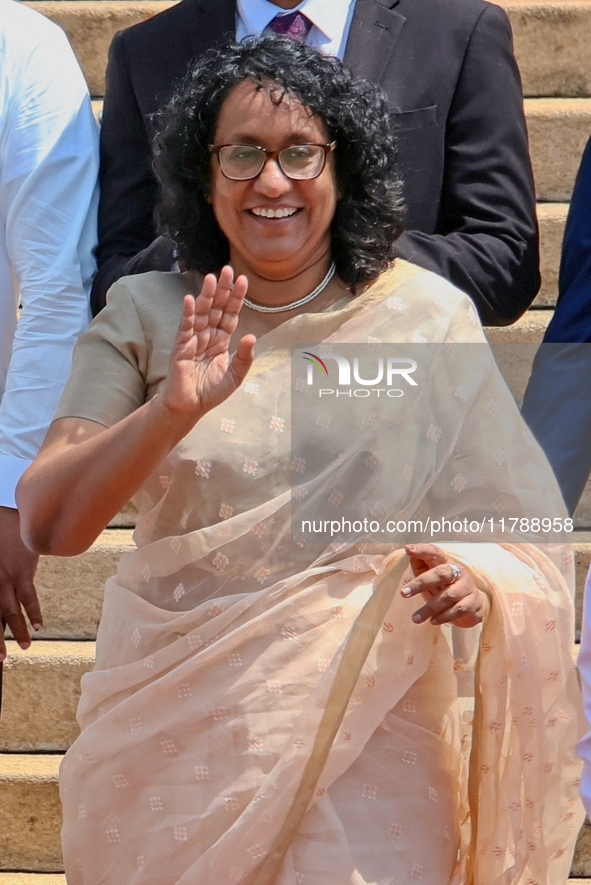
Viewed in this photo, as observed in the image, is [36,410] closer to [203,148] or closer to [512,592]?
[203,148]

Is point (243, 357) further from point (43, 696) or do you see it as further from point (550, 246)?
point (550, 246)

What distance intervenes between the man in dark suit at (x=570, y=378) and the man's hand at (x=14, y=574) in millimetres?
1020

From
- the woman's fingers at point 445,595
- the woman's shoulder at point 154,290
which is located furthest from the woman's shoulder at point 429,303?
the woman's fingers at point 445,595

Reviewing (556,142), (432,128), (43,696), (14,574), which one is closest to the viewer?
(14,574)

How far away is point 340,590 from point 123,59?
4.70 feet

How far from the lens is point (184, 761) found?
222cm

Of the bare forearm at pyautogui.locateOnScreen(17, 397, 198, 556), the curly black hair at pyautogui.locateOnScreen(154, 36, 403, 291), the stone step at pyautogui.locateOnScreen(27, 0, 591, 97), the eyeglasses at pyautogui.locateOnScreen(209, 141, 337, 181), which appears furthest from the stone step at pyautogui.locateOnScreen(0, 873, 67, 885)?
the stone step at pyautogui.locateOnScreen(27, 0, 591, 97)

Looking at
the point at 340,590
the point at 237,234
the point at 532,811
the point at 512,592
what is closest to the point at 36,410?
the point at 237,234

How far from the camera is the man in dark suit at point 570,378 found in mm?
2732

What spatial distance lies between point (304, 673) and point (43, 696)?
1.53m

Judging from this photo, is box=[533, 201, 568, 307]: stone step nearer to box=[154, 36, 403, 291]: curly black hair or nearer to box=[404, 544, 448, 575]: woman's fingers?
box=[154, 36, 403, 291]: curly black hair

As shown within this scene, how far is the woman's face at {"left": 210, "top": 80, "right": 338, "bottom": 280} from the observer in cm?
231

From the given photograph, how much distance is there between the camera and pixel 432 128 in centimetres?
293

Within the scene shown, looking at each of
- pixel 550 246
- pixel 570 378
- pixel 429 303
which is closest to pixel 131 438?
pixel 429 303
